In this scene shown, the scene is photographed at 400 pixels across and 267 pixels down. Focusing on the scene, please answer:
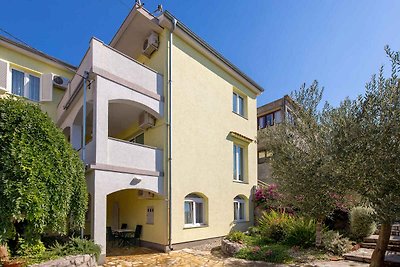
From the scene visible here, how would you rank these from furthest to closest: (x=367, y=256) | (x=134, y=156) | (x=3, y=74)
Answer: (x=3, y=74), (x=134, y=156), (x=367, y=256)

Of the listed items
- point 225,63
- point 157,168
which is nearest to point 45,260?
point 157,168

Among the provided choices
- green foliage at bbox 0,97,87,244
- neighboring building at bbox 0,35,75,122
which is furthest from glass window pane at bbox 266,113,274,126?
green foliage at bbox 0,97,87,244

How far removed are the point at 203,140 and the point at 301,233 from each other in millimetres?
6220

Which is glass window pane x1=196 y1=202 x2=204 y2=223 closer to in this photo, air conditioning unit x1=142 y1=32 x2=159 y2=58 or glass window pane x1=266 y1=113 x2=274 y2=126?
air conditioning unit x1=142 y1=32 x2=159 y2=58

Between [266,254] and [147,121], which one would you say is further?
[147,121]

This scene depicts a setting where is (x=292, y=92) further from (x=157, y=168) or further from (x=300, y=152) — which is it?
(x=157, y=168)

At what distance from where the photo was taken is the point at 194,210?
46.0 ft

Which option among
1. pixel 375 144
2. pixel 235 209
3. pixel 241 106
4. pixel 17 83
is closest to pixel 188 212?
pixel 235 209

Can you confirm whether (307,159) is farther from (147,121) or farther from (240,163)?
(240,163)

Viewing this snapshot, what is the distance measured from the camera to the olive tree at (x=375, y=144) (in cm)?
695

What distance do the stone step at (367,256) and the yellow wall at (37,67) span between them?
15.8 m

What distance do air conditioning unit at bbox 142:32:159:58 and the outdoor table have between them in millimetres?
8645

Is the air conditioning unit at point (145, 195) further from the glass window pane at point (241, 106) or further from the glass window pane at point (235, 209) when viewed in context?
the glass window pane at point (241, 106)

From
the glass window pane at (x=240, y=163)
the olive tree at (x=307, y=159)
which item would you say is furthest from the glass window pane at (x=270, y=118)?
the olive tree at (x=307, y=159)
